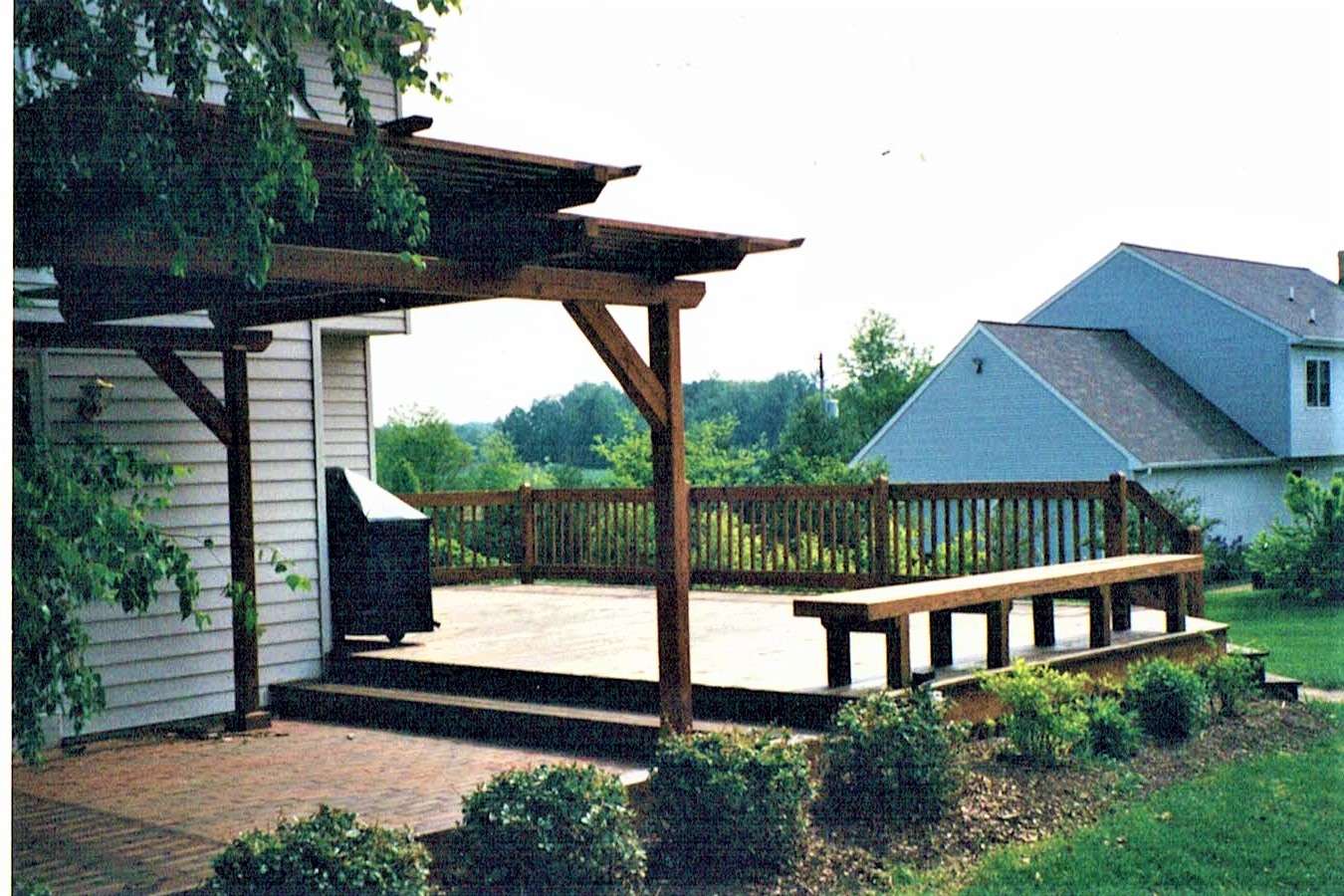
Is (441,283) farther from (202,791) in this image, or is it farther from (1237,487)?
(1237,487)

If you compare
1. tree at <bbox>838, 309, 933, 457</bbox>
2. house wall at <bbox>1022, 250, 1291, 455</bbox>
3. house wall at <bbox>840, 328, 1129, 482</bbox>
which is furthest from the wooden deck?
tree at <bbox>838, 309, 933, 457</bbox>

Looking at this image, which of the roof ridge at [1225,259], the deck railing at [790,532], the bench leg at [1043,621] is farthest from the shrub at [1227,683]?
the roof ridge at [1225,259]

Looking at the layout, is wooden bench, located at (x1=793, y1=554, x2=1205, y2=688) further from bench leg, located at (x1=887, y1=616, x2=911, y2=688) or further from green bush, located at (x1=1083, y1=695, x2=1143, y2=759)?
green bush, located at (x1=1083, y1=695, x2=1143, y2=759)

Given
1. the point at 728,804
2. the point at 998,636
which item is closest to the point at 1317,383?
the point at 998,636

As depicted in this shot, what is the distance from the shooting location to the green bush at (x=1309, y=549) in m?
16.4

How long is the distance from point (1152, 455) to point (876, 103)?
18340mm

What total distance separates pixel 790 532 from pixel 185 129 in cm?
926

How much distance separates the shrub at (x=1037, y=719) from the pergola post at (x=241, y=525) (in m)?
4.19

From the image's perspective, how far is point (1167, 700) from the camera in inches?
306

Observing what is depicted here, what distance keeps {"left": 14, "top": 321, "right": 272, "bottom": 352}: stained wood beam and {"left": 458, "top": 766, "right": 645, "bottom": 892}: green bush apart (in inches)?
143

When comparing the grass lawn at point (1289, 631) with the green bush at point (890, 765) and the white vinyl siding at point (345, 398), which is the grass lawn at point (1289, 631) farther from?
the white vinyl siding at point (345, 398)

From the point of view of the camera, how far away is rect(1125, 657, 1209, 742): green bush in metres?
7.75

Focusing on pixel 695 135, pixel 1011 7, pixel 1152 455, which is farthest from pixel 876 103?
pixel 1152 455

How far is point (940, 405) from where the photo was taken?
31.1 metres
